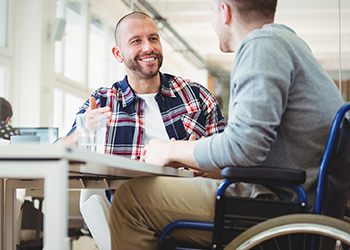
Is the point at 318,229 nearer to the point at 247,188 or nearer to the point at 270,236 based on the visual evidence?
the point at 270,236

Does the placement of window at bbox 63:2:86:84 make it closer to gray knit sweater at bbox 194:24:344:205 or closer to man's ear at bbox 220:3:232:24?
man's ear at bbox 220:3:232:24

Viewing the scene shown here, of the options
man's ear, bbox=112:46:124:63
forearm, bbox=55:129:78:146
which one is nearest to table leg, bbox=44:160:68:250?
forearm, bbox=55:129:78:146

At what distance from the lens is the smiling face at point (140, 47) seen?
219 centimetres

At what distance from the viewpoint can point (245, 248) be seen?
0.90 meters

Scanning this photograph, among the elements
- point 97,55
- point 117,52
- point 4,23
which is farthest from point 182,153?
point 97,55

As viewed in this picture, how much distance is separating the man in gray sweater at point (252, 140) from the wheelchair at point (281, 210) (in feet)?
0.13

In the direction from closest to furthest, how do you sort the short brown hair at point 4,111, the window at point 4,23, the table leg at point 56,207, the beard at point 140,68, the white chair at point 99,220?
the table leg at point 56,207, the white chair at point 99,220, the beard at point 140,68, the short brown hair at point 4,111, the window at point 4,23

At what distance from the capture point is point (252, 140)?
97 cm

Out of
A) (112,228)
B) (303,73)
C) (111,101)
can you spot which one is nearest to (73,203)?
(111,101)

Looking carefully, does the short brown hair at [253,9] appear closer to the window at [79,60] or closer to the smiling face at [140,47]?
the smiling face at [140,47]

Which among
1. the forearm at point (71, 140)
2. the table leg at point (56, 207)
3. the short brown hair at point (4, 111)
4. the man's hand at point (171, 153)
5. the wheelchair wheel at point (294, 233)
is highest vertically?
the short brown hair at point (4, 111)

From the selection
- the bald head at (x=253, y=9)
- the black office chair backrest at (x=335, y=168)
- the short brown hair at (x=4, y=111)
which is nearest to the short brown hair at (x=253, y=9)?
the bald head at (x=253, y=9)

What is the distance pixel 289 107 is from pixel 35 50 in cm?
500

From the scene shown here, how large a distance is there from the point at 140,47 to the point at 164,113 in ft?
1.33
